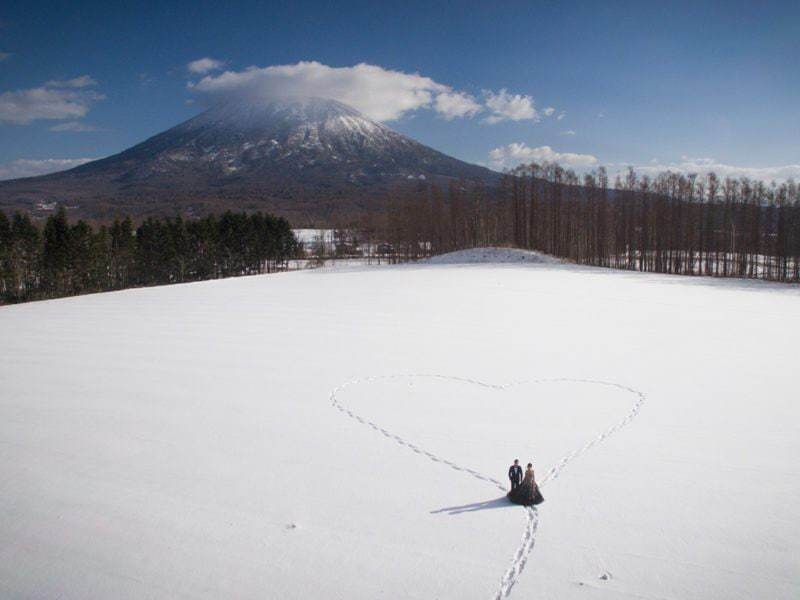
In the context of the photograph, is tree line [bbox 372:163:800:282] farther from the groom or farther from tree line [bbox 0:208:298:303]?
the groom

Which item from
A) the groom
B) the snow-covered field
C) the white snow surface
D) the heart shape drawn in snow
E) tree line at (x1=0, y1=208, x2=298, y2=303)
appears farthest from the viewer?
the white snow surface

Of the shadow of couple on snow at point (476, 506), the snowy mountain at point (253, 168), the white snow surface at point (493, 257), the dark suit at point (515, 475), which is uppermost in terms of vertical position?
the snowy mountain at point (253, 168)

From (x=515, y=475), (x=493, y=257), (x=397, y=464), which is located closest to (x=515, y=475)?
(x=515, y=475)

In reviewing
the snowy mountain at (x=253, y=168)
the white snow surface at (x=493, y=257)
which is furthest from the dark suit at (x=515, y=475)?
the snowy mountain at (x=253, y=168)

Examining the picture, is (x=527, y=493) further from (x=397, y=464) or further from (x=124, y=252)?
(x=124, y=252)

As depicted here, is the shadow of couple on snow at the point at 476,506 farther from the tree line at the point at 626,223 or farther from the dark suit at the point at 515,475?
the tree line at the point at 626,223

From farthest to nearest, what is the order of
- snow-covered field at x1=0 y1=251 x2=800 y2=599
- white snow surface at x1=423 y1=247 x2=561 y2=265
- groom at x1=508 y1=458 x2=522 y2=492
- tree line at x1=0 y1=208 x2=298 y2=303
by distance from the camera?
white snow surface at x1=423 y1=247 x2=561 y2=265 < tree line at x1=0 y1=208 x2=298 y2=303 < groom at x1=508 y1=458 x2=522 y2=492 < snow-covered field at x1=0 y1=251 x2=800 y2=599

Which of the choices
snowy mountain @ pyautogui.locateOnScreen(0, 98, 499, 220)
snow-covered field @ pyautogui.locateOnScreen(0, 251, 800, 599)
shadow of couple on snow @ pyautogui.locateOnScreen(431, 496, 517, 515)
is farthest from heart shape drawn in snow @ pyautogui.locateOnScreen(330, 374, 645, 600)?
snowy mountain @ pyautogui.locateOnScreen(0, 98, 499, 220)
